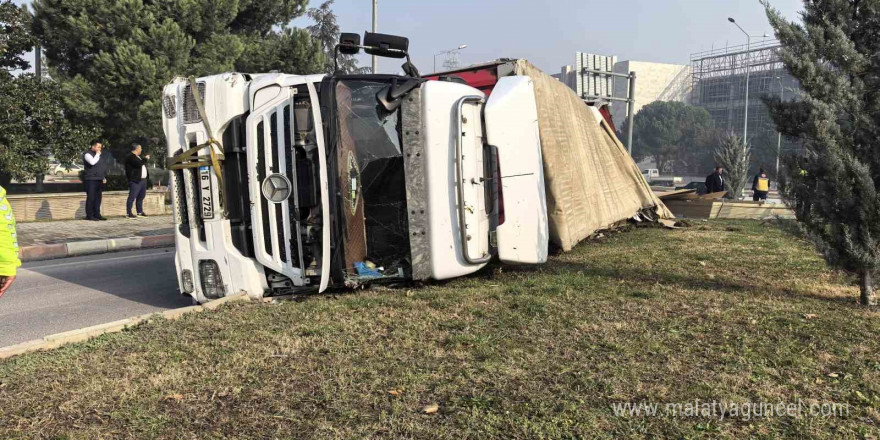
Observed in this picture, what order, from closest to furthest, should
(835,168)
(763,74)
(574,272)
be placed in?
1. (835,168)
2. (574,272)
3. (763,74)

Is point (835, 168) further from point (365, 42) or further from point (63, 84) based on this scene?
point (63, 84)

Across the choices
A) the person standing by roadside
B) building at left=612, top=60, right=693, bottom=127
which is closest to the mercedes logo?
the person standing by roadside

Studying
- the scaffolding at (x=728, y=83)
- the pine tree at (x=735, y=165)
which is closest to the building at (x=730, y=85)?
the scaffolding at (x=728, y=83)

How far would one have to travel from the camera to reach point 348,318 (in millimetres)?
4242

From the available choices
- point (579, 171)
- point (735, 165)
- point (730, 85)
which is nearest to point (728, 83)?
point (730, 85)

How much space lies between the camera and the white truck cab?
15.2ft

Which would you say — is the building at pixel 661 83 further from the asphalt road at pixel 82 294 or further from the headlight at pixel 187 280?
the headlight at pixel 187 280

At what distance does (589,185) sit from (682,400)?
566cm

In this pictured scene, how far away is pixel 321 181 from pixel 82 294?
3410 millimetres

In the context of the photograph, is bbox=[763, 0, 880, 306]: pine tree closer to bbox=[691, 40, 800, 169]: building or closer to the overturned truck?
the overturned truck

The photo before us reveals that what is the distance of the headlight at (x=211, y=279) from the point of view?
4812 millimetres

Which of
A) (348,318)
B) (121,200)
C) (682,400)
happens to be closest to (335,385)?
(348,318)

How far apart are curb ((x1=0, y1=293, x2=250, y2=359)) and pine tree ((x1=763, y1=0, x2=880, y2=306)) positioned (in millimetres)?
4742

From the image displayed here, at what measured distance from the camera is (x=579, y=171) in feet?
25.9
